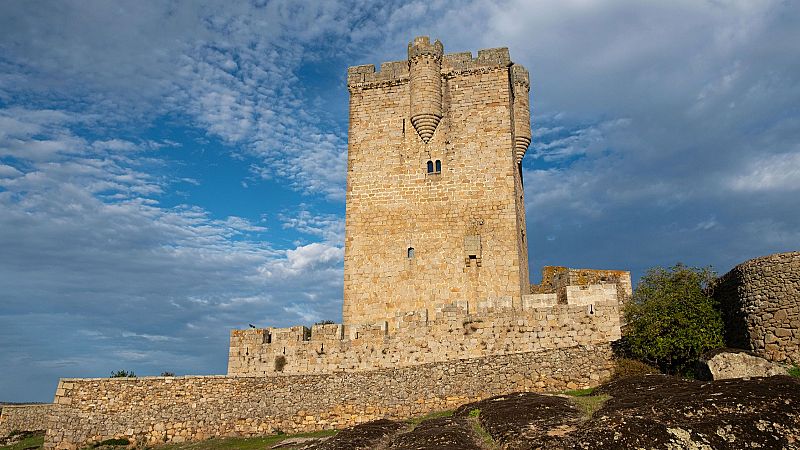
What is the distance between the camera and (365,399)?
18.8m

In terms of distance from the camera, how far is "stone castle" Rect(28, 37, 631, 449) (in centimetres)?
1839

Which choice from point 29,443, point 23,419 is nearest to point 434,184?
point 29,443

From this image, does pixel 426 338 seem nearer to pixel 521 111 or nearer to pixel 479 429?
pixel 479 429

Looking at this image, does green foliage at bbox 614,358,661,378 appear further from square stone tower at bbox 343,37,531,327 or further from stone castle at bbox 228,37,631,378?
square stone tower at bbox 343,37,531,327

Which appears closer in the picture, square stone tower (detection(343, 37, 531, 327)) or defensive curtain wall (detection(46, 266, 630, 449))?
defensive curtain wall (detection(46, 266, 630, 449))

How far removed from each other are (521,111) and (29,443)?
24320mm

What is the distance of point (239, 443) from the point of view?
18.6 m

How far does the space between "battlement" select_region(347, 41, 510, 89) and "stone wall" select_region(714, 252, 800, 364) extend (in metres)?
14.0

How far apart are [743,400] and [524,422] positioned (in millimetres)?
3324

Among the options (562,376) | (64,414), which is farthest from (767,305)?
(64,414)

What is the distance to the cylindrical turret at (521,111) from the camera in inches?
1031

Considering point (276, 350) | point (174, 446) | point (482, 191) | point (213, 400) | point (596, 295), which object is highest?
point (482, 191)

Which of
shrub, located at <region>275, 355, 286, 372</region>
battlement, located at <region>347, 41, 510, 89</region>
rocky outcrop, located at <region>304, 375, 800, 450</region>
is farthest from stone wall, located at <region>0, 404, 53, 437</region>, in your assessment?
rocky outcrop, located at <region>304, 375, 800, 450</region>

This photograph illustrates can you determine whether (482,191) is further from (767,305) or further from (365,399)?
(767,305)
